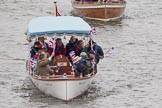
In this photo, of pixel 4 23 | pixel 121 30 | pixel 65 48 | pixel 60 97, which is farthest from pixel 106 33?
pixel 60 97

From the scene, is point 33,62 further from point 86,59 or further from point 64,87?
point 64,87

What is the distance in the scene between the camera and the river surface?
24.2m

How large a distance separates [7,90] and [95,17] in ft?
55.3

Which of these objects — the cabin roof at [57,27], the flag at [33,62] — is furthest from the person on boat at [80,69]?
the cabin roof at [57,27]

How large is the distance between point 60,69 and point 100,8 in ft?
57.3

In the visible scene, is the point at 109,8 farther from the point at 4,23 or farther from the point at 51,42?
the point at 51,42

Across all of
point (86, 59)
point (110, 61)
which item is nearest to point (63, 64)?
point (86, 59)

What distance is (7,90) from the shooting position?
2562 centimetres

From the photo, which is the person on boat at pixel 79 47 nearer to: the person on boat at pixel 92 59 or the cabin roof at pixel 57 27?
the person on boat at pixel 92 59

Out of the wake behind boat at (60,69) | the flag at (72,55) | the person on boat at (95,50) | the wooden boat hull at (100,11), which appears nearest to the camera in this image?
the wake behind boat at (60,69)

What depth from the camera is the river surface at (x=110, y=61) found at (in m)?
24.2

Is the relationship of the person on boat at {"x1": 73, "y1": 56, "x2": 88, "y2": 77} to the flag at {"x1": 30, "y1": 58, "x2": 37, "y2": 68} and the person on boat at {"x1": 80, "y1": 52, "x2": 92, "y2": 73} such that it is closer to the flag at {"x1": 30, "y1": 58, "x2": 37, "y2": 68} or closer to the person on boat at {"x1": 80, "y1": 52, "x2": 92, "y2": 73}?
the person on boat at {"x1": 80, "y1": 52, "x2": 92, "y2": 73}

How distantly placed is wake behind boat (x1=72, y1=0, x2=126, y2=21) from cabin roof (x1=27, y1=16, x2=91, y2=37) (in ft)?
44.6

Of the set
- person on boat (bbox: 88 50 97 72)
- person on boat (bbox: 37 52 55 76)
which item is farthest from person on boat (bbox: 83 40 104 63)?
person on boat (bbox: 37 52 55 76)
